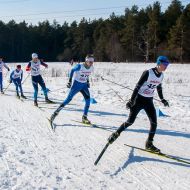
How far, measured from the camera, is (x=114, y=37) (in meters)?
69.7

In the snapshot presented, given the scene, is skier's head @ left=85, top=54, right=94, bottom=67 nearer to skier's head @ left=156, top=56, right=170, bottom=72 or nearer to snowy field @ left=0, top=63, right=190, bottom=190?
snowy field @ left=0, top=63, right=190, bottom=190

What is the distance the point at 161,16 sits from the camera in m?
64.4

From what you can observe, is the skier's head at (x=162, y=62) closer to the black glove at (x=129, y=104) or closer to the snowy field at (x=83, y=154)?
the black glove at (x=129, y=104)

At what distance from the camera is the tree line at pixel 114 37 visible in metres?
58.0

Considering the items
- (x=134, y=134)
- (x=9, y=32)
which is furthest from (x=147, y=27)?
(x=134, y=134)

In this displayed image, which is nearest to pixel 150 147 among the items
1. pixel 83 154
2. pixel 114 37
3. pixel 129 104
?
pixel 129 104

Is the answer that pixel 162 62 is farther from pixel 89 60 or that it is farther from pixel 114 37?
pixel 114 37

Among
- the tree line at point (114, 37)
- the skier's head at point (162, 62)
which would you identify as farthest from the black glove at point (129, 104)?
the tree line at point (114, 37)

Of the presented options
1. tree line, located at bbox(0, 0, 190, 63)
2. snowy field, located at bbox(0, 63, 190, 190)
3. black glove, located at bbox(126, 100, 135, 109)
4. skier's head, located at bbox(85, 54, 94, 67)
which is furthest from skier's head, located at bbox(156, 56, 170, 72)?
tree line, located at bbox(0, 0, 190, 63)

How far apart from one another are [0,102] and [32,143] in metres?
7.45

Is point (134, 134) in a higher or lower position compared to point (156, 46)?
lower

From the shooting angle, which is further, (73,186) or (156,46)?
(156,46)

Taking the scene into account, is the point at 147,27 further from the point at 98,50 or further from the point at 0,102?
the point at 0,102

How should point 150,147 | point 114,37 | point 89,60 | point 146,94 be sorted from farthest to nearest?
point 114,37
point 89,60
point 150,147
point 146,94
